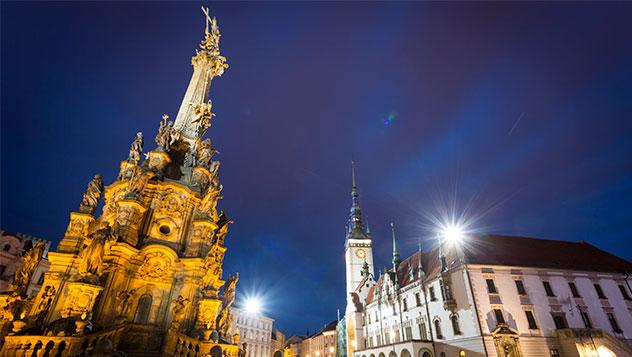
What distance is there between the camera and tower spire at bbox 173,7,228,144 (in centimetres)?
1963

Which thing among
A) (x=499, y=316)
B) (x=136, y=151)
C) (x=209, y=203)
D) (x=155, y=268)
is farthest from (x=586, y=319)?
(x=136, y=151)

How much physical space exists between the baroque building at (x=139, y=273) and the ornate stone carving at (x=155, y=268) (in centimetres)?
→ 4

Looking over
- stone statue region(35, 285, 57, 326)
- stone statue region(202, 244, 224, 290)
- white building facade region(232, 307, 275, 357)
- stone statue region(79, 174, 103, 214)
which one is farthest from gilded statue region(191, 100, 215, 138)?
white building facade region(232, 307, 275, 357)

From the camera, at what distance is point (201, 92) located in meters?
21.6

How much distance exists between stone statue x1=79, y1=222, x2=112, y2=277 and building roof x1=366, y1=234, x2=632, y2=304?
27571 mm

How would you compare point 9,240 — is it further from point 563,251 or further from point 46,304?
point 563,251

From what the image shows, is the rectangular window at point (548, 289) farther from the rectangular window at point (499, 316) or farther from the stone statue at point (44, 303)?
the stone statue at point (44, 303)

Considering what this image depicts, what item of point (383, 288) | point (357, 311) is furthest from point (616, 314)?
point (357, 311)

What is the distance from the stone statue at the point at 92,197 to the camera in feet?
46.5

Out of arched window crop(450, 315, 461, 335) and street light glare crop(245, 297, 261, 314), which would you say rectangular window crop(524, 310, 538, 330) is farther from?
street light glare crop(245, 297, 261, 314)

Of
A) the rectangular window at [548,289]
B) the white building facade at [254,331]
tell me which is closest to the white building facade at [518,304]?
the rectangular window at [548,289]

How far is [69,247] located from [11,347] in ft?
Result: 19.4

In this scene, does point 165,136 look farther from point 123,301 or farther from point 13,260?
point 13,260

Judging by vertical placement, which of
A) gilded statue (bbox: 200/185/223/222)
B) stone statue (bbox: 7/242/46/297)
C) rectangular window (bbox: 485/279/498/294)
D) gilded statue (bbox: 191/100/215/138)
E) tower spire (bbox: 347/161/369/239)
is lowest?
stone statue (bbox: 7/242/46/297)
